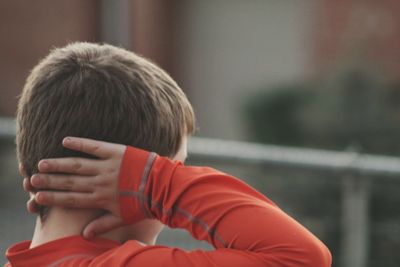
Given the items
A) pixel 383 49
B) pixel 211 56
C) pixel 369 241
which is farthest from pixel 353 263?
pixel 211 56

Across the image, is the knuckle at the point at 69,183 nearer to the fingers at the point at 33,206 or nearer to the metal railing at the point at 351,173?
the fingers at the point at 33,206

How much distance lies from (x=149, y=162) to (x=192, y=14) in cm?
1674

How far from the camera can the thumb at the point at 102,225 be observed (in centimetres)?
178

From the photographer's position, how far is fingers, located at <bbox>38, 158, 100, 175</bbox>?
176cm

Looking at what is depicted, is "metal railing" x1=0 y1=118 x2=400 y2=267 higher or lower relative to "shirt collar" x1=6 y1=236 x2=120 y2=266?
lower

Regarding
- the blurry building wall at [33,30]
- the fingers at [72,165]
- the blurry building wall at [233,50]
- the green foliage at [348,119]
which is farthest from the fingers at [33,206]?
the blurry building wall at [233,50]

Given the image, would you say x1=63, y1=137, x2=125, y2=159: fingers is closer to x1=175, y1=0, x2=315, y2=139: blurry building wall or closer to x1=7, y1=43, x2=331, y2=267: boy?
x1=7, y1=43, x2=331, y2=267: boy

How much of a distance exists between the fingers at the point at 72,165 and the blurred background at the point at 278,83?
268 centimetres

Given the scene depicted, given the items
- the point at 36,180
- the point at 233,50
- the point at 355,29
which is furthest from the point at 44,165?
the point at 233,50

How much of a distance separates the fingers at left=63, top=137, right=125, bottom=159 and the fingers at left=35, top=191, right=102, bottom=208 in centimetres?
9

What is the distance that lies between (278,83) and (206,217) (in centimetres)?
1246

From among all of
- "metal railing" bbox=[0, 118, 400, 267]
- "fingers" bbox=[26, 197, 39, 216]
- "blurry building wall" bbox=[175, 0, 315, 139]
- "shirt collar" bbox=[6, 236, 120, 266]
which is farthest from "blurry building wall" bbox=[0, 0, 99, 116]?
"shirt collar" bbox=[6, 236, 120, 266]

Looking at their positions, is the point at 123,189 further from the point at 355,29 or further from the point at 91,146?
the point at 355,29

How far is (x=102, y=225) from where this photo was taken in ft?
5.86
